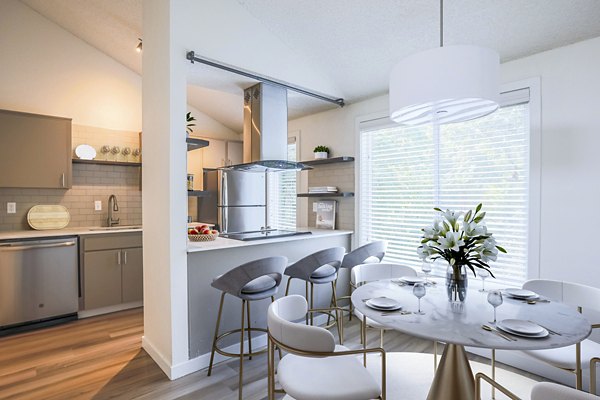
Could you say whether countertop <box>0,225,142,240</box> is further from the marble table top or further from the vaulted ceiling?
the marble table top

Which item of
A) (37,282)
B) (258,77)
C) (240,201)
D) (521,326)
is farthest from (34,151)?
(521,326)

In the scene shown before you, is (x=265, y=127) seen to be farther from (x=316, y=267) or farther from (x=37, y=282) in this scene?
(x=37, y=282)

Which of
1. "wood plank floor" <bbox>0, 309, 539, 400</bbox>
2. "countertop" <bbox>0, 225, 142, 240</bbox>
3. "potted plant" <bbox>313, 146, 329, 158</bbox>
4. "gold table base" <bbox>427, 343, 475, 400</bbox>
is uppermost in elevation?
"potted plant" <bbox>313, 146, 329, 158</bbox>

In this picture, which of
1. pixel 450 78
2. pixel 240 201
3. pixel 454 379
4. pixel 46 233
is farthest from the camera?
pixel 240 201

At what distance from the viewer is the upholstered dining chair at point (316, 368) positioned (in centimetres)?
148

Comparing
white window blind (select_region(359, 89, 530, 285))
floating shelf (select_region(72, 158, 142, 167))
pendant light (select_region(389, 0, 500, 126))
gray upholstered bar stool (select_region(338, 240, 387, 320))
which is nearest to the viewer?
pendant light (select_region(389, 0, 500, 126))

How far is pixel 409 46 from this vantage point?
9.82 ft

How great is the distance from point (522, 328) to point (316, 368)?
38.8 inches

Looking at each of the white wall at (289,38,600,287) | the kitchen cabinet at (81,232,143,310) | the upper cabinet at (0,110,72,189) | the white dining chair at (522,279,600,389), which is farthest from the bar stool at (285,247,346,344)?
the upper cabinet at (0,110,72,189)

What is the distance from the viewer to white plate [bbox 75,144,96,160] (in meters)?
4.40

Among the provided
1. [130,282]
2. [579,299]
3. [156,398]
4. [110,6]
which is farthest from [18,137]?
[579,299]

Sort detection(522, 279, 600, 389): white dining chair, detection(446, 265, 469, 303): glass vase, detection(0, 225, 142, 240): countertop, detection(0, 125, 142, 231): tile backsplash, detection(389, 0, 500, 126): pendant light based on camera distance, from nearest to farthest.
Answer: detection(389, 0, 500, 126): pendant light → detection(522, 279, 600, 389): white dining chair → detection(446, 265, 469, 303): glass vase → detection(0, 225, 142, 240): countertop → detection(0, 125, 142, 231): tile backsplash

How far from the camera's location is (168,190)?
2.54 m

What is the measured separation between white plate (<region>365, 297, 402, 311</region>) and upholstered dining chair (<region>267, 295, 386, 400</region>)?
0.29m
